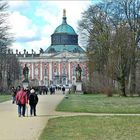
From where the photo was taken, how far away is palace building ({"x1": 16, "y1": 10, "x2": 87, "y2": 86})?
186 meters

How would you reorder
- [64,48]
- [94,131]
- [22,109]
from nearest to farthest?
[94,131]
[22,109]
[64,48]

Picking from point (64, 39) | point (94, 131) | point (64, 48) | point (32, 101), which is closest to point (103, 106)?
point (32, 101)

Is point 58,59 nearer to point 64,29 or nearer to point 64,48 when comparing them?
point 64,48

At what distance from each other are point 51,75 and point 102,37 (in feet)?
425

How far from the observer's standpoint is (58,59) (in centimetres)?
19238

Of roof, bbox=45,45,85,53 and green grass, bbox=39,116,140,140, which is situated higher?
roof, bbox=45,45,85,53

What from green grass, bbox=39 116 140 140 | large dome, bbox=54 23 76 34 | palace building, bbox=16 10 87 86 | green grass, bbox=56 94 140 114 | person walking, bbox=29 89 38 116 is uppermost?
large dome, bbox=54 23 76 34

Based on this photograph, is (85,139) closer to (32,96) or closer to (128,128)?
(128,128)

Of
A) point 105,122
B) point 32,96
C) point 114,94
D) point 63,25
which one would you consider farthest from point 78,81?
point 63,25

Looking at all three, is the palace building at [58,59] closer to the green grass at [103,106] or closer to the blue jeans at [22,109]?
the green grass at [103,106]

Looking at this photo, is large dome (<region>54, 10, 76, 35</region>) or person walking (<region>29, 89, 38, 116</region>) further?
large dome (<region>54, 10, 76, 35</region>)

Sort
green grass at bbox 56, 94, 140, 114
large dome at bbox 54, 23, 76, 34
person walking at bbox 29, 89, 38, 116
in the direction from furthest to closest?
large dome at bbox 54, 23, 76, 34 → green grass at bbox 56, 94, 140, 114 → person walking at bbox 29, 89, 38, 116

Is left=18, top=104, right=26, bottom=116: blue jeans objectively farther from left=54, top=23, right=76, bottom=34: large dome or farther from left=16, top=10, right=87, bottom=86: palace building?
left=54, top=23, right=76, bottom=34: large dome

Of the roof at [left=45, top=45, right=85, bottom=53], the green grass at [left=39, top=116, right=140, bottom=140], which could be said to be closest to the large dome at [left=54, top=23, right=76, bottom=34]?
the roof at [left=45, top=45, right=85, bottom=53]
